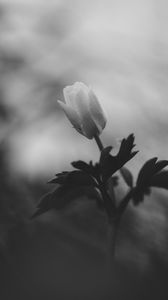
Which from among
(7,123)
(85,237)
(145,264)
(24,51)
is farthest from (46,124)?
(145,264)

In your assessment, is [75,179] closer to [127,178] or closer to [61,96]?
[127,178]

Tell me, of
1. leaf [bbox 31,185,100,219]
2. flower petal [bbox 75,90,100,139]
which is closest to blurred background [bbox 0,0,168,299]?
leaf [bbox 31,185,100,219]

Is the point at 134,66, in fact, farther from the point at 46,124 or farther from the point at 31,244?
the point at 31,244

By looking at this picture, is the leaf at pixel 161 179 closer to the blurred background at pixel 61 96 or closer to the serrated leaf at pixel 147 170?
the serrated leaf at pixel 147 170

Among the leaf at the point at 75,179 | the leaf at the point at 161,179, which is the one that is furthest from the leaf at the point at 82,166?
the leaf at the point at 161,179

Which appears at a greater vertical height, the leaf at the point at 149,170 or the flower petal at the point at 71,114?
the flower petal at the point at 71,114

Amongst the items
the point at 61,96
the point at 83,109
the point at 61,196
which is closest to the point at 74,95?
the point at 83,109
